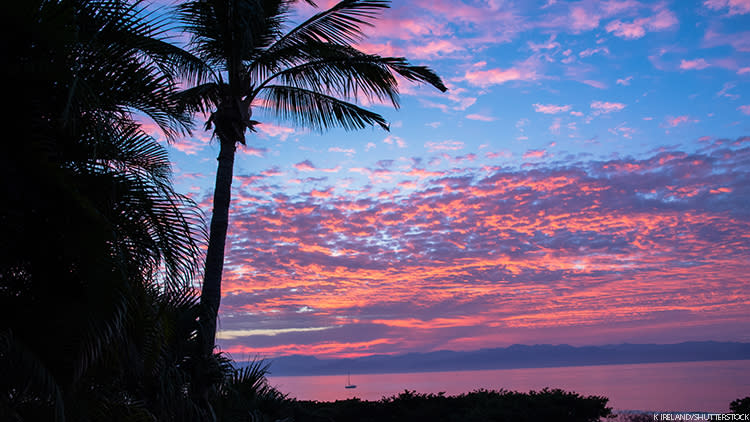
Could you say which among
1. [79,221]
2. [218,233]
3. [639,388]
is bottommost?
[639,388]

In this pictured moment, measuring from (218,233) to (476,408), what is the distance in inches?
330

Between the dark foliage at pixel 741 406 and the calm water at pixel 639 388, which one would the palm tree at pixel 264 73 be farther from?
the dark foliage at pixel 741 406

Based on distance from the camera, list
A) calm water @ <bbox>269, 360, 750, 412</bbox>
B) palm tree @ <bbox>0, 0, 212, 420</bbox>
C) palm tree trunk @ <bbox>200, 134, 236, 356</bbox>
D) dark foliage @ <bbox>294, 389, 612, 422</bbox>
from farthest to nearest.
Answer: calm water @ <bbox>269, 360, 750, 412</bbox>, dark foliage @ <bbox>294, 389, 612, 422</bbox>, palm tree trunk @ <bbox>200, 134, 236, 356</bbox>, palm tree @ <bbox>0, 0, 212, 420</bbox>

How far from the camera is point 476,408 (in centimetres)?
1465

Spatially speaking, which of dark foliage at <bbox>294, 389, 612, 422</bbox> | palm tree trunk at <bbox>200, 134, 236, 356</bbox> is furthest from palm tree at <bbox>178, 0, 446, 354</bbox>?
dark foliage at <bbox>294, 389, 612, 422</bbox>

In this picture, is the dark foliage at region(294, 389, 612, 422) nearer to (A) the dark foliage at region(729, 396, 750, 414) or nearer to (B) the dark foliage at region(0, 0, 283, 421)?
(A) the dark foliage at region(729, 396, 750, 414)

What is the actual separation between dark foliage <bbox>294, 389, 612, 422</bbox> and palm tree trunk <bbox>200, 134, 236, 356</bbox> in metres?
3.95

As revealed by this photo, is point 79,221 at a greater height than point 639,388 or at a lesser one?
greater

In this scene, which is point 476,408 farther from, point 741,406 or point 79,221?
point 79,221

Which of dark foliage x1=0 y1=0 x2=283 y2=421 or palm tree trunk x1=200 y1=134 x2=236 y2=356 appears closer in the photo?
dark foliage x1=0 y1=0 x2=283 y2=421

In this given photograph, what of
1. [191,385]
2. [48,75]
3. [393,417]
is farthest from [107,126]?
[393,417]

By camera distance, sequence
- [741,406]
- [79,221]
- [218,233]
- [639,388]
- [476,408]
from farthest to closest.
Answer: [639,388], [476,408], [741,406], [218,233], [79,221]

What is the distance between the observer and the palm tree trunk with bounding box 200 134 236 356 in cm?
982

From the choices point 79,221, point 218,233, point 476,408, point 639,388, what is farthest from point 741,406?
point 639,388
